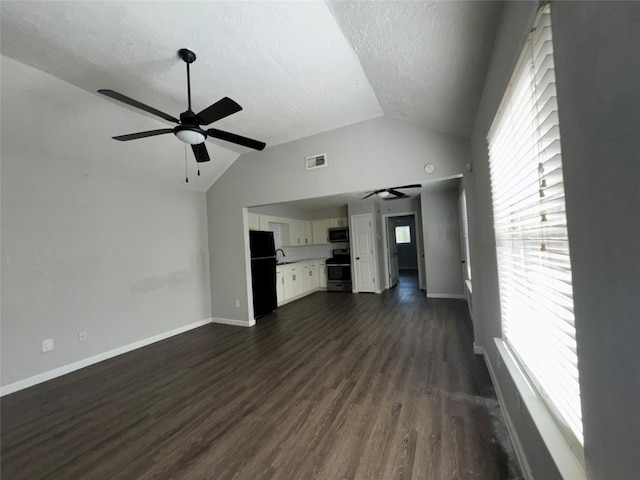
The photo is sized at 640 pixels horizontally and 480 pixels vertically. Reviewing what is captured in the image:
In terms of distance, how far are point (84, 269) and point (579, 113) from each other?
4519mm

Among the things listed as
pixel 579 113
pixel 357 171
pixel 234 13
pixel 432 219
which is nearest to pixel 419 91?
pixel 357 171

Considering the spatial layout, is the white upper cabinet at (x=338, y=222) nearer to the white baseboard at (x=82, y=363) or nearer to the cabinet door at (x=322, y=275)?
the cabinet door at (x=322, y=275)

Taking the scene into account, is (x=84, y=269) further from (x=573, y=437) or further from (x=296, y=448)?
(x=573, y=437)

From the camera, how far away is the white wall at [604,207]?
54 centimetres

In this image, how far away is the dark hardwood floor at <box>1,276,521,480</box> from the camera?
1576mm

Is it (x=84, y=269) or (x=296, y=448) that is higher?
(x=84, y=269)

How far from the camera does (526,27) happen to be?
3.34ft

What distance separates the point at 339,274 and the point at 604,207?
249 inches

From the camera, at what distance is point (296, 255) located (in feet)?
23.9

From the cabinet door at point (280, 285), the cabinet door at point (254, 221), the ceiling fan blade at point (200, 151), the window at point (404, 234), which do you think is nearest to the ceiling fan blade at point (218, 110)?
the ceiling fan blade at point (200, 151)

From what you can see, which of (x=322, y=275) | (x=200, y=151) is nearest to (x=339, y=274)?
(x=322, y=275)

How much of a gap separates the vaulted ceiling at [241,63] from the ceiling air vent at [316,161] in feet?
1.65

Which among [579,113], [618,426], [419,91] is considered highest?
[419,91]

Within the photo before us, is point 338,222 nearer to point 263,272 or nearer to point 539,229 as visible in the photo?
point 263,272
